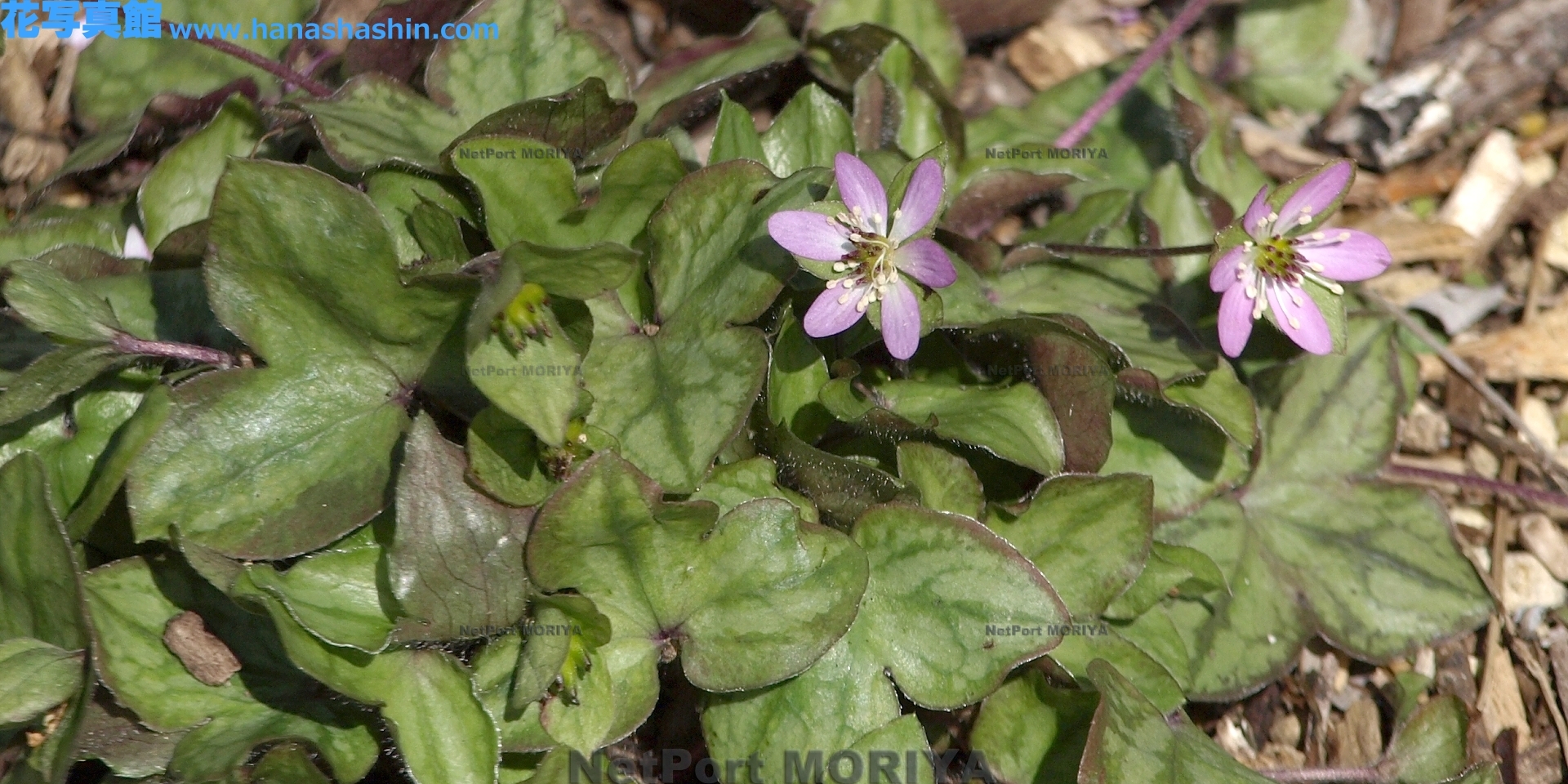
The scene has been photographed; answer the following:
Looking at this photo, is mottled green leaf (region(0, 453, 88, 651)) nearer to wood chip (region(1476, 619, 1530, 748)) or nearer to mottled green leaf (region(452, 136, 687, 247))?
mottled green leaf (region(452, 136, 687, 247))

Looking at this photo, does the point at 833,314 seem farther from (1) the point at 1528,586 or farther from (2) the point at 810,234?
(1) the point at 1528,586

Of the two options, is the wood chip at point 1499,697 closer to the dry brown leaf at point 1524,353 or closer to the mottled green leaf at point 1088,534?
the dry brown leaf at point 1524,353

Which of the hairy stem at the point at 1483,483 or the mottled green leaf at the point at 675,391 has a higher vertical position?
the mottled green leaf at the point at 675,391

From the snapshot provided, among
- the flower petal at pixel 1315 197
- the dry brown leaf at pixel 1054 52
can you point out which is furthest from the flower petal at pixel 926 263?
the dry brown leaf at pixel 1054 52

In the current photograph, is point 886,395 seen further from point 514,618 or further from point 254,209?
point 254,209

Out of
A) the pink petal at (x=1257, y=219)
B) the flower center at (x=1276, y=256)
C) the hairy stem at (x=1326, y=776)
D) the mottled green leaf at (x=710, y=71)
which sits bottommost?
the hairy stem at (x=1326, y=776)

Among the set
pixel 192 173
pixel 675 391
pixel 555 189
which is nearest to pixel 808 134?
pixel 555 189

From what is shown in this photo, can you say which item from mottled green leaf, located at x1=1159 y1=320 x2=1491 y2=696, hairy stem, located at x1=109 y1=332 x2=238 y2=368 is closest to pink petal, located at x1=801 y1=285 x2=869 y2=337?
mottled green leaf, located at x1=1159 y1=320 x2=1491 y2=696

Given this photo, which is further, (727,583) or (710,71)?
(710,71)
